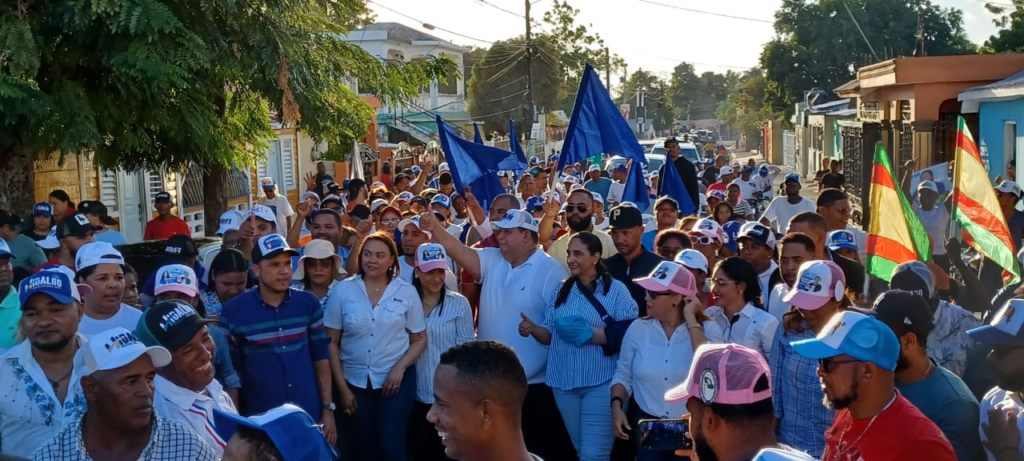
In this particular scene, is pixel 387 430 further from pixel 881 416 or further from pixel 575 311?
pixel 881 416

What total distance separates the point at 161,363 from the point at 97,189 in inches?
548

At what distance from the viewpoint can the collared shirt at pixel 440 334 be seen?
6.70m

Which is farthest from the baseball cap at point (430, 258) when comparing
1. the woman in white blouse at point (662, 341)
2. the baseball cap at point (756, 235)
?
the baseball cap at point (756, 235)

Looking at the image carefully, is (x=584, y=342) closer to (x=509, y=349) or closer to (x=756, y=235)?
(x=756, y=235)

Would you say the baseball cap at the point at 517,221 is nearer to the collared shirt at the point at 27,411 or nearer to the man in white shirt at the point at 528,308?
the man in white shirt at the point at 528,308

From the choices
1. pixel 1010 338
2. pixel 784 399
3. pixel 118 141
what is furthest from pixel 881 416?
pixel 118 141

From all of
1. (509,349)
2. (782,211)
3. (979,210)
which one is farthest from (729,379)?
(782,211)

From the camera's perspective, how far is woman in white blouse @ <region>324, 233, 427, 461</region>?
21.1 ft

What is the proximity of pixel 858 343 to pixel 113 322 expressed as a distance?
3.99 m

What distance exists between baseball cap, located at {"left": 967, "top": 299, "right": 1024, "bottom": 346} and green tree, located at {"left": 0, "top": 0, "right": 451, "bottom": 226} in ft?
25.2

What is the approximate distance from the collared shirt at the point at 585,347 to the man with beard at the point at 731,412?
118 inches

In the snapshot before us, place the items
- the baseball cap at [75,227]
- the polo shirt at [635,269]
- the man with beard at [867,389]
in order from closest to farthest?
1. the man with beard at [867,389]
2. the polo shirt at [635,269]
3. the baseball cap at [75,227]

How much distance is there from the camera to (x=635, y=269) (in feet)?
22.8

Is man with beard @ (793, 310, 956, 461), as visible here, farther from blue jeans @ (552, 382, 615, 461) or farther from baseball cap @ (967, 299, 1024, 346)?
blue jeans @ (552, 382, 615, 461)
